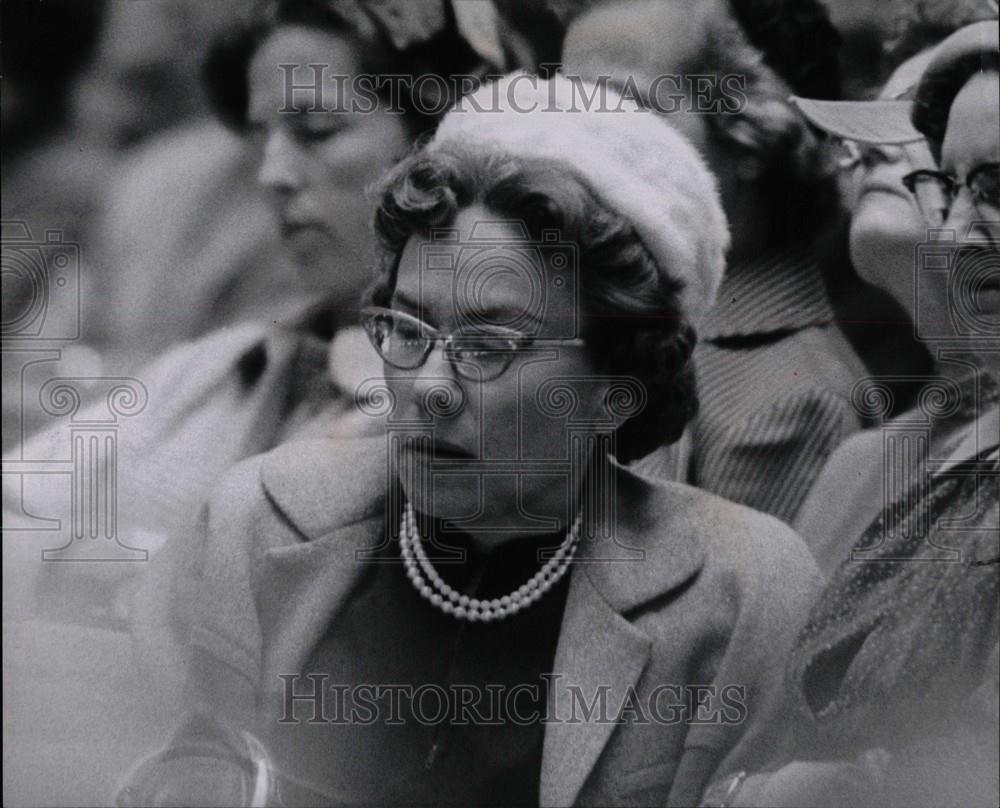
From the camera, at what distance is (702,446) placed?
235 cm

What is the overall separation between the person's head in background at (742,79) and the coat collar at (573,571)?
54 centimetres

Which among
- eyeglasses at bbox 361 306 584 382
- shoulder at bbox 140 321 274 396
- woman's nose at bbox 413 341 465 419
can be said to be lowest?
shoulder at bbox 140 321 274 396

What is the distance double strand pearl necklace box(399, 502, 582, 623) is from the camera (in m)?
2.28

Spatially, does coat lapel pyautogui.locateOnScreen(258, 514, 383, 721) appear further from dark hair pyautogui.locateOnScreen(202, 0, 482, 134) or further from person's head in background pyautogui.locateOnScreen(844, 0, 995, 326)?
person's head in background pyautogui.locateOnScreen(844, 0, 995, 326)

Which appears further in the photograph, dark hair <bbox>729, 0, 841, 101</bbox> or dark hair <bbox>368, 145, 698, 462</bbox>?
dark hair <bbox>729, 0, 841, 101</bbox>

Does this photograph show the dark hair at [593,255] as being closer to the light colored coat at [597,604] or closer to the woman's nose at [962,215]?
the light colored coat at [597,604]

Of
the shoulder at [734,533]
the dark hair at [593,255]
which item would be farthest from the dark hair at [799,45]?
the shoulder at [734,533]

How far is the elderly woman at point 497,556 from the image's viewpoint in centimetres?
225

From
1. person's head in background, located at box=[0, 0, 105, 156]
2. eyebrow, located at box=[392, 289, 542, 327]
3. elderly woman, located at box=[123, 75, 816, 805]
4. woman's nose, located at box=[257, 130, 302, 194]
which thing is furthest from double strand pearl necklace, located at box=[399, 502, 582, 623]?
person's head in background, located at box=[0, 0, 105, 156]

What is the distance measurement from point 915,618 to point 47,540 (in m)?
1.64

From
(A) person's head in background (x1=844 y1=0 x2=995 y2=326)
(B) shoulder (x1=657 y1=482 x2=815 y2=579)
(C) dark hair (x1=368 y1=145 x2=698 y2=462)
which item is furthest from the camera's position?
A: (A) person's head in background (x1=844 y1=0 x2=995 y2=326)

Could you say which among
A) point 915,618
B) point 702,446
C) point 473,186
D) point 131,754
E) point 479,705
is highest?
point 473,186

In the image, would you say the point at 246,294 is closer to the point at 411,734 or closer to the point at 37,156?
the point at 37,156

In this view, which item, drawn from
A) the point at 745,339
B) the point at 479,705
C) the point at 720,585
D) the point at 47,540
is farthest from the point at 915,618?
the point at 47,540
